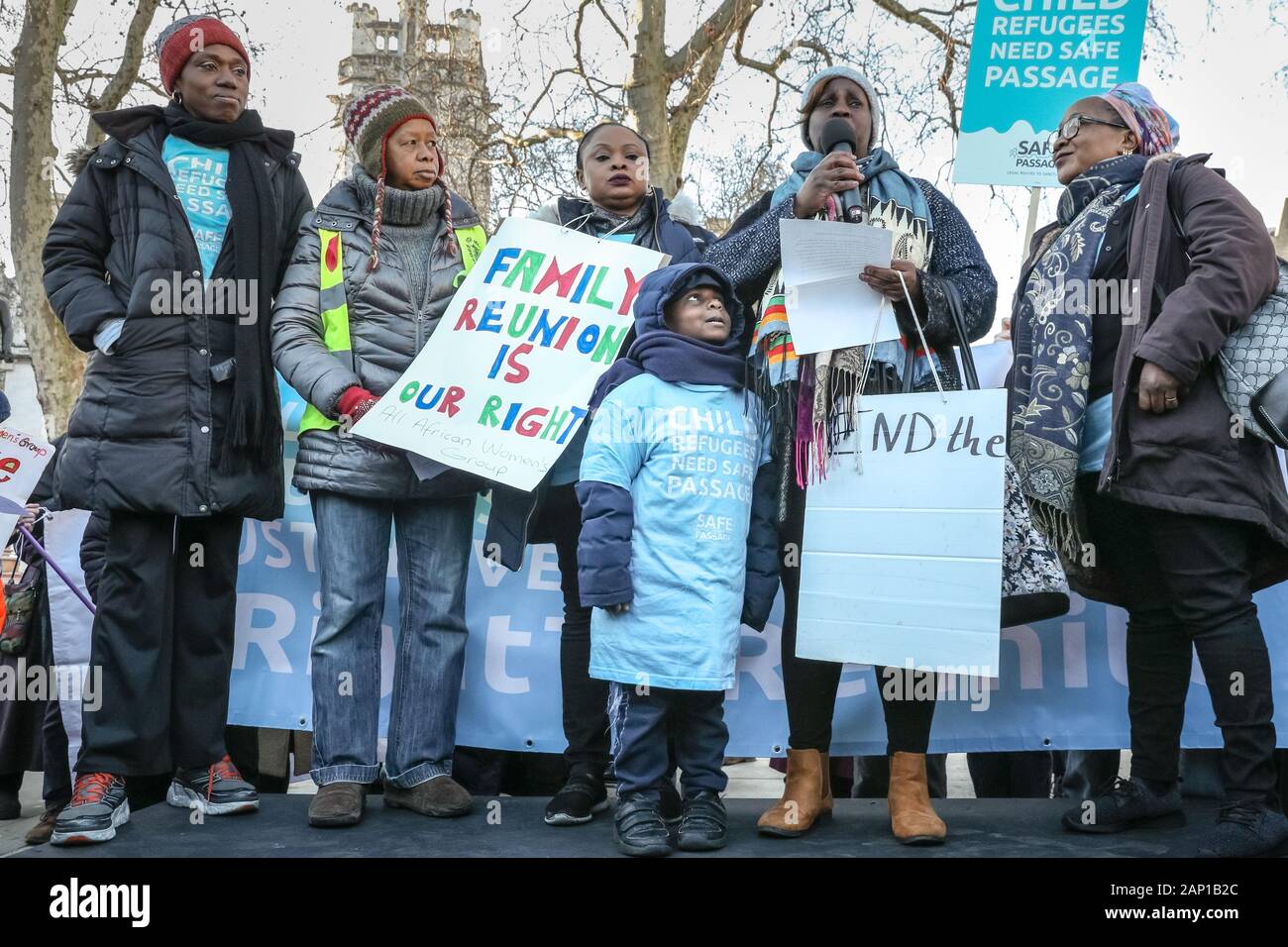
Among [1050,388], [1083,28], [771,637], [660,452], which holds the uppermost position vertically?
[1083,28]

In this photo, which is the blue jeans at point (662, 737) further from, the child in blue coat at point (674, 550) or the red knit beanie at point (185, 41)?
the red knit beanie at point (185, 41)

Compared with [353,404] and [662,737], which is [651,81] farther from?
[662,737]

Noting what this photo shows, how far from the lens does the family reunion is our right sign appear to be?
137 inches

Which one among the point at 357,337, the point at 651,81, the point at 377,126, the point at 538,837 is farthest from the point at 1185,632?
the point at 651,81

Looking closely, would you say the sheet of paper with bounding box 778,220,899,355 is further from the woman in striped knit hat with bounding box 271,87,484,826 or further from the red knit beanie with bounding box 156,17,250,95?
the red knit beanie with bounding box 156,17,250,95

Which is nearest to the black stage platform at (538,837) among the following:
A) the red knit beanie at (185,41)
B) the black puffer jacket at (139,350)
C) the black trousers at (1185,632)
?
the black trousers at (1185,632)

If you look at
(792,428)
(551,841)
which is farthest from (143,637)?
(792,428)

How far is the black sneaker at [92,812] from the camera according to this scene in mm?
3123

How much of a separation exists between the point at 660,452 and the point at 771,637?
4.40 ft

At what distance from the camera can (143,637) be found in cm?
343

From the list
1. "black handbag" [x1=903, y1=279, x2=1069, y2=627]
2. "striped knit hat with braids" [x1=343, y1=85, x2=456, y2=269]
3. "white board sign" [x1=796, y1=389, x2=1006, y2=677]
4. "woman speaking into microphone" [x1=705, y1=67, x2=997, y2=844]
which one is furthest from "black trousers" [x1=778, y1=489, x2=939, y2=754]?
"striped knit hat with braids" [x1=343, y1=85, x2=456, y2=269]
